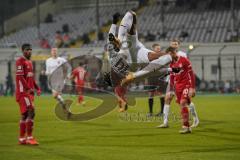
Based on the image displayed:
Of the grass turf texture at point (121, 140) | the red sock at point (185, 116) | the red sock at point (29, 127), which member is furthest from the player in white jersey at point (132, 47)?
the red sock at point (185, 116)

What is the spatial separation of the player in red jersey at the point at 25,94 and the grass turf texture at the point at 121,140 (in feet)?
1.26

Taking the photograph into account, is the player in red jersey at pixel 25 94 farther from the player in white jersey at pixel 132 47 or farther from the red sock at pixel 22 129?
the player in white jersey at pixel 132 47

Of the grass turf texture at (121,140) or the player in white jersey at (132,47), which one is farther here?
the player in white jersey at (132,47)

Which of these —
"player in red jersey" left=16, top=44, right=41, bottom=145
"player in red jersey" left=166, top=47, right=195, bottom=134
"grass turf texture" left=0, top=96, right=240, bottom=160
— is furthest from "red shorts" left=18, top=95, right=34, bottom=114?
"player in red jersey" left=166, top=47, right=195, bottom=134

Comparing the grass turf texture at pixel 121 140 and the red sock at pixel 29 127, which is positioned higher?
the red sock at pixel 29 127

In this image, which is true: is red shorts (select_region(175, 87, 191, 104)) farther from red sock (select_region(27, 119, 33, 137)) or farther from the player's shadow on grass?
the player's shadow on grass

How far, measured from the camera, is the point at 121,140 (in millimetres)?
16125

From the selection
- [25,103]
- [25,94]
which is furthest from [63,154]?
[25,94]

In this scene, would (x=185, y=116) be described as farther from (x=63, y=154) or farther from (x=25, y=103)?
(x=63, y=154)

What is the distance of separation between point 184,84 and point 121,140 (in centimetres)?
297

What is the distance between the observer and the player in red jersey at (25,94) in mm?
15375

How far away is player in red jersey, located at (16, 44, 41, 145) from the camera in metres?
15.4

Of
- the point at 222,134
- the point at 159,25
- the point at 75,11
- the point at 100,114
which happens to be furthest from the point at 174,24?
the point at 222,134

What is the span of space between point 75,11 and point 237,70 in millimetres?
24210
